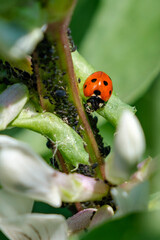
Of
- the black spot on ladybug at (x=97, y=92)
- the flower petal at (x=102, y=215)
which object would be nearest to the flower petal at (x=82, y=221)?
the flower petal at (x=102, y=215)

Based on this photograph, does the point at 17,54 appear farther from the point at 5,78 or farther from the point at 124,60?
the point at 124,60

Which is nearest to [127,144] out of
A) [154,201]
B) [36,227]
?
[154,201]

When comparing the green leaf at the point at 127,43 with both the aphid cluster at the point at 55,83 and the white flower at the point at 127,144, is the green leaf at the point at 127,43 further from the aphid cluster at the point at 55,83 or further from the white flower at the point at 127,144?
the white flower at the point at 127,144

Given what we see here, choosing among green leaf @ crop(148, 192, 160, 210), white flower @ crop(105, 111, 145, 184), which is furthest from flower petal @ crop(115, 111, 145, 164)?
green leaf @ crop(148, 192, 160, 210)

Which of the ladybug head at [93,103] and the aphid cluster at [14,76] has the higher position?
the aphid cluster at [14,76]

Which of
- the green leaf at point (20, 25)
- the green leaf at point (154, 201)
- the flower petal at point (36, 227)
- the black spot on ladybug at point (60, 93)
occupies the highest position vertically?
the green leaf at point (20, 25)

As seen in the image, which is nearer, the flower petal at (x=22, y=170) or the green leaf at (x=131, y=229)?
the green leaf at (x=131, y=229)

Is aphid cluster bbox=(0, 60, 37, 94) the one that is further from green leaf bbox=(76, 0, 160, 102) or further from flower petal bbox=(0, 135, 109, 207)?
green leaf bbox=(76, 0, 160, 102)
